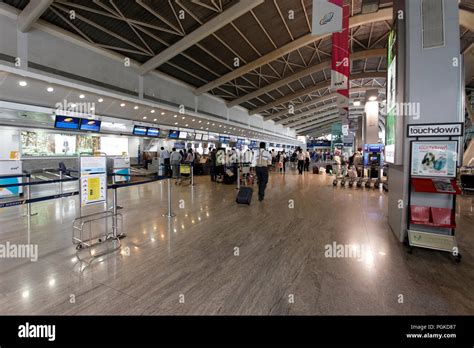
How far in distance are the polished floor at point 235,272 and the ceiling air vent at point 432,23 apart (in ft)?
10.4

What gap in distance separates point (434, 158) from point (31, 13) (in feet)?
30.9

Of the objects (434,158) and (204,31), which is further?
(204,31)

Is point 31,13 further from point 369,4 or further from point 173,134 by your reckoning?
point 369,4

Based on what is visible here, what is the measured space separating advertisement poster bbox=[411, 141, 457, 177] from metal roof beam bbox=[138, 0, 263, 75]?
6899mm

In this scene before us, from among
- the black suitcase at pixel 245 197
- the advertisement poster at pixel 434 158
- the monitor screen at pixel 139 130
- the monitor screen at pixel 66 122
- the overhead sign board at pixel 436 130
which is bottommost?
the black suitcase at pixel 245 197

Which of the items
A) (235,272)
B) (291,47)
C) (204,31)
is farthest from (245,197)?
(291,47)

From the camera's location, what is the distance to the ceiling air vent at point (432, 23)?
132 inches

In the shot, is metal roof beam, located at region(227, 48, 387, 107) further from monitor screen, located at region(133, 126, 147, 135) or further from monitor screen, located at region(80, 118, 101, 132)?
monitor screen, located at region(80, 118, 101, 132)

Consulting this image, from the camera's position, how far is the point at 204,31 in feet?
27.4

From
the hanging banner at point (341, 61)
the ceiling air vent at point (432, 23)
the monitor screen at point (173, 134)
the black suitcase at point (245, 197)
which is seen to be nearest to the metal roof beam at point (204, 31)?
A: the hanging banner at point (341, 61)

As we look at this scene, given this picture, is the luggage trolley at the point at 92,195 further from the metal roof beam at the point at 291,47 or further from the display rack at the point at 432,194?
the metal roof beam at the point at 291,47

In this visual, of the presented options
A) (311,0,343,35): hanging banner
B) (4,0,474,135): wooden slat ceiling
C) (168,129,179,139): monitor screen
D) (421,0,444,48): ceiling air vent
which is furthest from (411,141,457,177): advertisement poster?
(168,129,179,139): monitor screen
